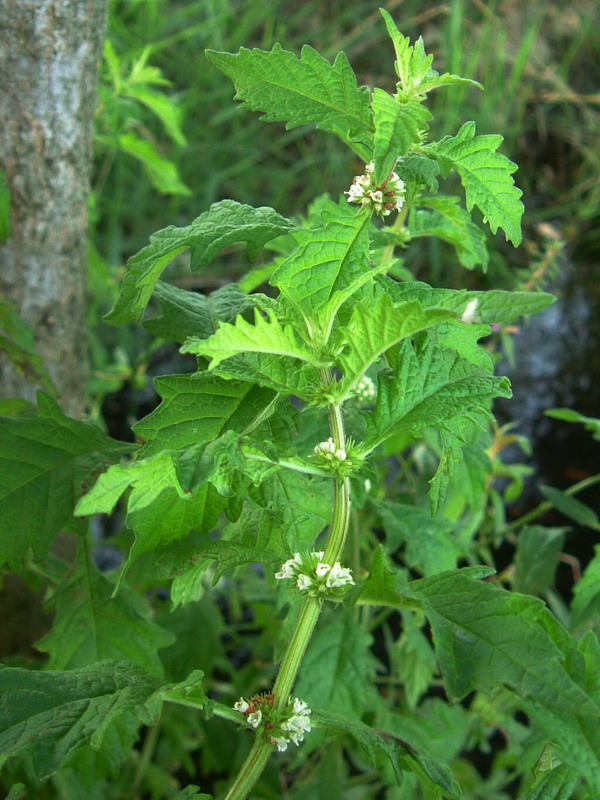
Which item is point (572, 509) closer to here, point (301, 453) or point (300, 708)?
point (301, 453)

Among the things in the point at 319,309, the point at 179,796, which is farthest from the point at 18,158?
the point at 179,796

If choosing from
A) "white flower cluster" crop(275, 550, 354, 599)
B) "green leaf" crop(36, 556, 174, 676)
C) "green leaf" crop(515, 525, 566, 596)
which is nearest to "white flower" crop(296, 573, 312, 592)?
"white flower cluster" crop(275, 550, 354, 599)

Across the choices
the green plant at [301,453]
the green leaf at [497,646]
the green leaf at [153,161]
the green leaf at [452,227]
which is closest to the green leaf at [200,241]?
the green plant at [301,453]

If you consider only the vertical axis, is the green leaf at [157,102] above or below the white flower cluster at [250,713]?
above

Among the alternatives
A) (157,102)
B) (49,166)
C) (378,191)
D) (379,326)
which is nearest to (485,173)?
(378,191)

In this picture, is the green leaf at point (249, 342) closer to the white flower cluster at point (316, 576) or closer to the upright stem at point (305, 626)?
the upright stem at point (305, 626)

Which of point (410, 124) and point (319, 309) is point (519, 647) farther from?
point (410, 124)
